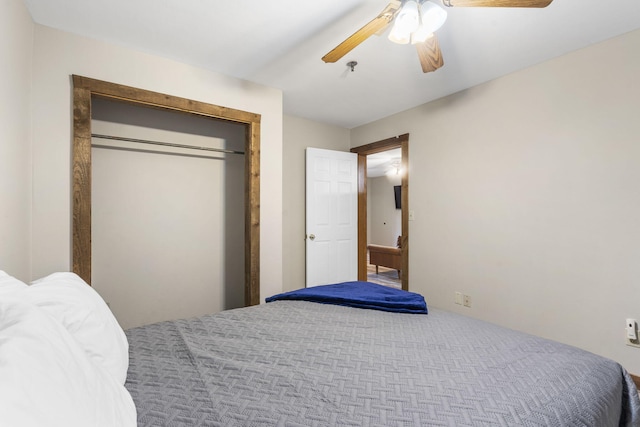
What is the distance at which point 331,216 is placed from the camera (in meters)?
4.02

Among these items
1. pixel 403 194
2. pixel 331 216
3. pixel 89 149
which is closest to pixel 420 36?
pixel 403 194

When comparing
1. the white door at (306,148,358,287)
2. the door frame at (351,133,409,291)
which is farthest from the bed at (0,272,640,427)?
the white door at (306,148,358,287)

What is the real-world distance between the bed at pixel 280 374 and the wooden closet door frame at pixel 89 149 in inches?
46.2

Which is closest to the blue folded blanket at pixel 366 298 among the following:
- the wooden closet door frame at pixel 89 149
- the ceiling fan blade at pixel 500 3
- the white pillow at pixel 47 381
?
the wooden closet door frame at pixel 89 149

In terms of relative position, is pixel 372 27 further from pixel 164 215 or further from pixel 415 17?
pixel 164 215

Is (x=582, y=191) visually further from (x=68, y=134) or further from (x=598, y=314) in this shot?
(x=68, y=134)

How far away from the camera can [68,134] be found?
2117mm

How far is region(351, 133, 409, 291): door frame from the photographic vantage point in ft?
11.8

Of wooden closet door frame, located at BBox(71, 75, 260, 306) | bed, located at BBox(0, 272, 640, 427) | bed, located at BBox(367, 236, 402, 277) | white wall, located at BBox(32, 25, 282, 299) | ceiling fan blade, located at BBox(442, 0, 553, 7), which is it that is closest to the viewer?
bed, located at BBox(0, 272, 640, 427)

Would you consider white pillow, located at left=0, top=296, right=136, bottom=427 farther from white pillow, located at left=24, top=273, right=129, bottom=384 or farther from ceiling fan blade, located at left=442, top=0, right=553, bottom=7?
ceiling fan blade, located at left=442, top=0, right=553, bottom=7

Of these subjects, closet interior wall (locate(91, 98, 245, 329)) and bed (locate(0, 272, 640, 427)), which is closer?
bed (locate(0, 272, 640, 427))

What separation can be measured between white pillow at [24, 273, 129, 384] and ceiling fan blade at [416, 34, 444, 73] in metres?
2.03

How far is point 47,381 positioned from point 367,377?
0.83m

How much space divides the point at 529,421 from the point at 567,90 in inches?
102
